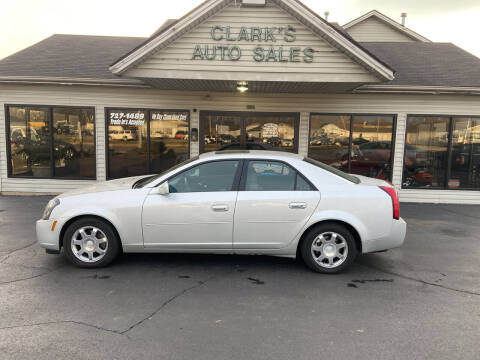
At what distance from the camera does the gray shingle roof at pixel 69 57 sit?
9.83 m

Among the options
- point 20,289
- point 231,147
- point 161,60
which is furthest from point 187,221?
point 231,147

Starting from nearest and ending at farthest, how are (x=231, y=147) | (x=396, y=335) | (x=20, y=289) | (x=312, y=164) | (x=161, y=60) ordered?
(x=396, y=335) → (x=20, y=289) → (x=312, y=164) → (x=161, y=60) → (x=231, y=147)

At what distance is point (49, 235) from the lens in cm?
475

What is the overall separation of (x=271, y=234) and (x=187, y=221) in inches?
43.7

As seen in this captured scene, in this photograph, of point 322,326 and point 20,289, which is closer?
point 322,326

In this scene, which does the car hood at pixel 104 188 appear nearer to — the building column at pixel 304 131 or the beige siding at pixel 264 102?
the beige siding at pixel 264 102

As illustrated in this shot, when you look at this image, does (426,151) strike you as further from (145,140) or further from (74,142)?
(74,142)

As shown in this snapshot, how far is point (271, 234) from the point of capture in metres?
4.73

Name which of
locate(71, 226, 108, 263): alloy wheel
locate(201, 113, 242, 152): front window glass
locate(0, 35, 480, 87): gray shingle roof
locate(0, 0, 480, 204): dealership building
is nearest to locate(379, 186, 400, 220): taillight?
locate(71, 226, 108, 263): alloy wheel

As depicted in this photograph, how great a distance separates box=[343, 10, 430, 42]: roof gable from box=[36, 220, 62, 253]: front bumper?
17.3 meters

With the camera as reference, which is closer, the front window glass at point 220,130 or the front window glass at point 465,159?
the front window glass at point 465,159

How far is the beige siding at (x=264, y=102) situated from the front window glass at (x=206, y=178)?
5529mm

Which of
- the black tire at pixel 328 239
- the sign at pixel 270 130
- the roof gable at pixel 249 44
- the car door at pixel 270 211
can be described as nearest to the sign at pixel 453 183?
the roof gable at pixel 249 44

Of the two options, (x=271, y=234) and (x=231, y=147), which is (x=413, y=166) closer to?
(x=231, y=147)
